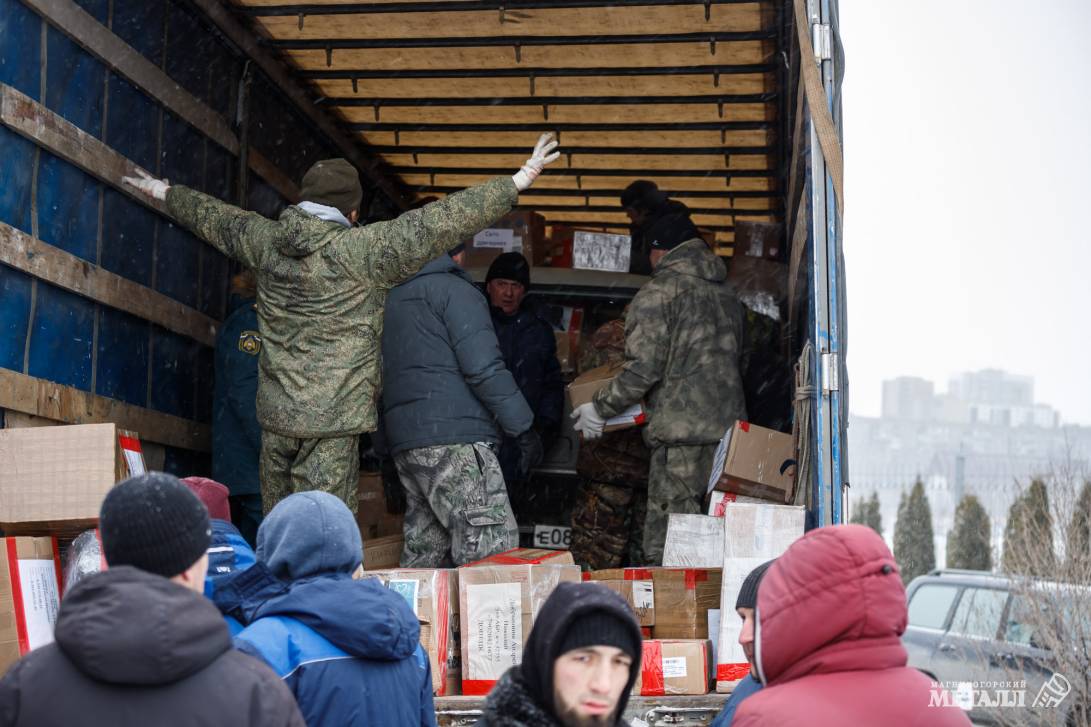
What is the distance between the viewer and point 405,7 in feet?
18.1

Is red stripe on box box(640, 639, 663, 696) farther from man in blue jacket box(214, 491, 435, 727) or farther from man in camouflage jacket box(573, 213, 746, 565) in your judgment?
man in blue jacket box(214, 491, 435, 727)

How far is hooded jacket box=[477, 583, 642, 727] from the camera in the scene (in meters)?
2.00

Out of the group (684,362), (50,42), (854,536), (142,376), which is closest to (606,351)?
(684,362)

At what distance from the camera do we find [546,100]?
6.56 m

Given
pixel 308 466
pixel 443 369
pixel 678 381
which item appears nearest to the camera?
pixel 308 466

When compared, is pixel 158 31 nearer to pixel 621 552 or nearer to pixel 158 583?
pixel 621 552

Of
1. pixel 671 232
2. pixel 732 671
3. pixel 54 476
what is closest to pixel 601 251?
pixel 671 232

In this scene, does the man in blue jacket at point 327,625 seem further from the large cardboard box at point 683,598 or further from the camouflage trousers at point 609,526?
the camouflage trousers at point 609,526

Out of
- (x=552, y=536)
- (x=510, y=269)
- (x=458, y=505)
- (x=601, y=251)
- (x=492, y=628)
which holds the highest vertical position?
(x=601, y=251)

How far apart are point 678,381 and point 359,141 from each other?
2.97 meters

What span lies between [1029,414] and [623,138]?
68.0 meters

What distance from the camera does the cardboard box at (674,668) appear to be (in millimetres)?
4199

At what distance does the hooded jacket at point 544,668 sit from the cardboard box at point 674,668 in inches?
84.3

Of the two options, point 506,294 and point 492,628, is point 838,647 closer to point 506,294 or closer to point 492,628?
point 492,628
